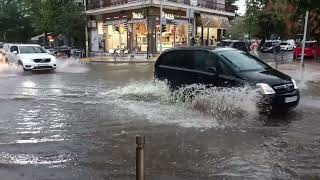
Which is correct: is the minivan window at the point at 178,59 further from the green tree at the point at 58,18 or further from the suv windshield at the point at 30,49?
the green tree at the point at 58,18

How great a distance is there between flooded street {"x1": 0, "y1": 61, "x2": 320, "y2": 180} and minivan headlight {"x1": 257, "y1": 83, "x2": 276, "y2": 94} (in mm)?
227

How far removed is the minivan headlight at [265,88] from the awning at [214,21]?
39445 millimetres

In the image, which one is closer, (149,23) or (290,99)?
(290,99)

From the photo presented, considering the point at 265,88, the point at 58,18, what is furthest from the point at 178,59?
the point at 58,18

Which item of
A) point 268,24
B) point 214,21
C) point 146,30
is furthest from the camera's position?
point 268,24

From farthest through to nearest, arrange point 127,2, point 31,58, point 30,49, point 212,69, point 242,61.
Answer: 1. point 127,2
2. point 30,49
3. point 31,58
4. point 242,61
5. point 212,69

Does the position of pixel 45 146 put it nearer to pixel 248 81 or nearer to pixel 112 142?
pixel 112 142

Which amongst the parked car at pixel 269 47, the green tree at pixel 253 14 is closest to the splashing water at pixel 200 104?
the parked car at pixel 269 47

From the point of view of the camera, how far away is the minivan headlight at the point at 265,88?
9.80 metres

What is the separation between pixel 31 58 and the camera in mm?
25141

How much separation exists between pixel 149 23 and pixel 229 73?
109 feet

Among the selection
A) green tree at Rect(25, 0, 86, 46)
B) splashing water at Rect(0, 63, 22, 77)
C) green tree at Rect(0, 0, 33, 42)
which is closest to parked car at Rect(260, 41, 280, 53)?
green tree at Rect(25, 0, 86, 46)

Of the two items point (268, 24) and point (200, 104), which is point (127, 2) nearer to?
point (268, 24)

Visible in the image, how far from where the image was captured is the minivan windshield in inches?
420
